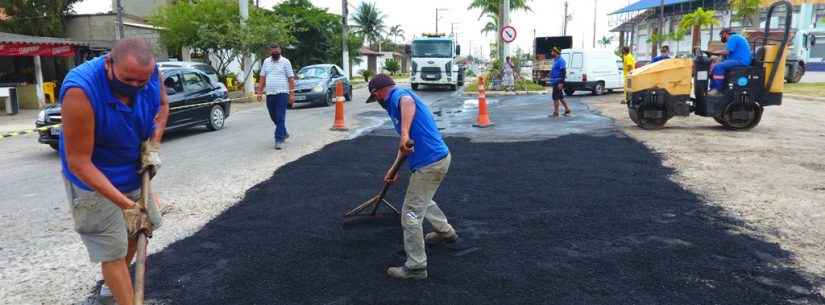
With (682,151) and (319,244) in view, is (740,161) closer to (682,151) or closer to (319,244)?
(682,151)

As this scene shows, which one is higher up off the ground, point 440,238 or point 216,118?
point 216,118

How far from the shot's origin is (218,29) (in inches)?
879

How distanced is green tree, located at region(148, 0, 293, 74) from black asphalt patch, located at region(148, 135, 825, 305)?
15.9m

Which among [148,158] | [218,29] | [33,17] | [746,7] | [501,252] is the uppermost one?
[746,7]

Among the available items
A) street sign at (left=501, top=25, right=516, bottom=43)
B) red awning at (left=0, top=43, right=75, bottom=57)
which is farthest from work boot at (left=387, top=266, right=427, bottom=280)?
street sign at (left=501, top=25, right=516, bottom=43)

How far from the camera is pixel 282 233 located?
4.66 meters

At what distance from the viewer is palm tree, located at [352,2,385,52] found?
71.6 meters

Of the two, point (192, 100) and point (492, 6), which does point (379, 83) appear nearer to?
point (192, 100)

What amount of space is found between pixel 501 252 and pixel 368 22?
70.6 meters

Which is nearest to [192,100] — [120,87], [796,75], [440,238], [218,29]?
[440,238]

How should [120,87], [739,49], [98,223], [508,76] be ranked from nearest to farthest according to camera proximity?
[120,87]
[98,223]
[739,49]
[508,76]

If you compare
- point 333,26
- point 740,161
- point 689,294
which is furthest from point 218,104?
point 333,26

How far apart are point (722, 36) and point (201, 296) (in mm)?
9791

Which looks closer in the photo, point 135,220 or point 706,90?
point 135,220
